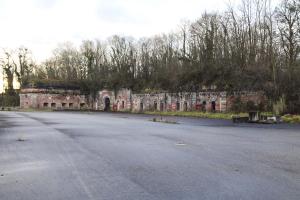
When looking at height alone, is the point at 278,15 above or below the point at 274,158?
above

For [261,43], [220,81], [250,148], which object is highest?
[261,43]

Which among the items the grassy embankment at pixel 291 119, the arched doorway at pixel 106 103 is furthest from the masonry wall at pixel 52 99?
the grassy embankment at pixel 291 119

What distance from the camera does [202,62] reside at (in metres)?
52.0

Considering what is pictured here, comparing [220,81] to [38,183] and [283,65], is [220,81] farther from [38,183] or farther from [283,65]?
[38,183]

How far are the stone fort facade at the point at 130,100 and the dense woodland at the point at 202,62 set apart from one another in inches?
44.8

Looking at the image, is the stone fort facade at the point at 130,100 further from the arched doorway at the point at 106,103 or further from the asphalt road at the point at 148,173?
the asphalt road at the point at 148,173

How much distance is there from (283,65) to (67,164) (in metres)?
34.5

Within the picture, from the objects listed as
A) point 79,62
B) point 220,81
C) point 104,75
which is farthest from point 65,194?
point 79,62

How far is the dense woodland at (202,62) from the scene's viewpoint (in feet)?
125

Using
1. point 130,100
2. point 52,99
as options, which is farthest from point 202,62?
point 52,99

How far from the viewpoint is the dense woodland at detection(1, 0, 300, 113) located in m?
38.2

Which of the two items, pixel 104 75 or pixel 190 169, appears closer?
pixel 190 169

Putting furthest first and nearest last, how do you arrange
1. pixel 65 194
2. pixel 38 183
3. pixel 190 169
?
pixel 190 169
pixel 38 183
pixel 65 194

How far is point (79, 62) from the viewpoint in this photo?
Result: 8356 centimetres
